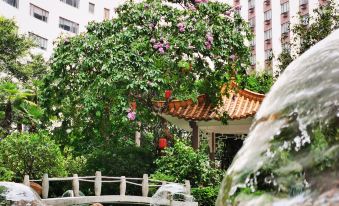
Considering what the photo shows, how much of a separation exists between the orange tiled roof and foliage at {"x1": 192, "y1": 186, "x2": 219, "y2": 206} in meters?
2.41

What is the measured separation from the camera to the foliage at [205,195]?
1305 cm

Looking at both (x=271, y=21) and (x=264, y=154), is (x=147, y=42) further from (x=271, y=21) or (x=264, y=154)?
(x=271, y=21)

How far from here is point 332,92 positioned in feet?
6.63

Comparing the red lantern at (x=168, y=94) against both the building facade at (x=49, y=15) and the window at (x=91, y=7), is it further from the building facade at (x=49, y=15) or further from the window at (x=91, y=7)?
the window at (x=91, y=7)

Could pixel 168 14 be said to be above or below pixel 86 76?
above

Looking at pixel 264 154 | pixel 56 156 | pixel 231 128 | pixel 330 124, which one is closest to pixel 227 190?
pixel 264 154

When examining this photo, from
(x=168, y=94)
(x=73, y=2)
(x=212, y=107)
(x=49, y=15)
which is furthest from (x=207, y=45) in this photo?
(x=73, y=2)

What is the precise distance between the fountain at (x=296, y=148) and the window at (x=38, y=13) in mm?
30686

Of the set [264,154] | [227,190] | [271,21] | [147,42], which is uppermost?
[271,21]

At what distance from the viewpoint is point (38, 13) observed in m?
31.9

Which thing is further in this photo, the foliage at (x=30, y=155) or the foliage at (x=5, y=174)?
the foliage at (x=30, y=155)

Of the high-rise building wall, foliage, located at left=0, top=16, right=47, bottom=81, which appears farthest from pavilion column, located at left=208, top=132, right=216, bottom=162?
the high-rise building wall

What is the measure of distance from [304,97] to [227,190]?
0.49 metres

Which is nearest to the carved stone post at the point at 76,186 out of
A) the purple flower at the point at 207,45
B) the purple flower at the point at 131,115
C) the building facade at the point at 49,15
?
the purple flower at the point at 131,115
